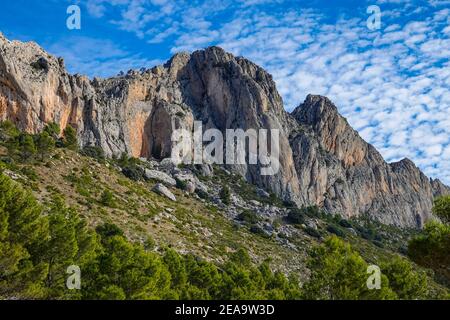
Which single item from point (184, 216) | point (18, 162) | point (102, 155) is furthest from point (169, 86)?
point (18, 162)

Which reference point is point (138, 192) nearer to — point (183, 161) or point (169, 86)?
point (183, 161)

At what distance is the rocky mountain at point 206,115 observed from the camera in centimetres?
10175

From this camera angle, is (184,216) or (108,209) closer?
(108,209)

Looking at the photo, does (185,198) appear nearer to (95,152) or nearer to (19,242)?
(95,152)

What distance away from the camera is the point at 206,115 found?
15125 centimetres

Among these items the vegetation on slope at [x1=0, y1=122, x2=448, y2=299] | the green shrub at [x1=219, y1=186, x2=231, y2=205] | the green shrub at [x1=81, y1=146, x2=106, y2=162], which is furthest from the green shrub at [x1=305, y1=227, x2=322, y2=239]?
the green shrub at [x1=81, y1=146, x2=106, y2=162]

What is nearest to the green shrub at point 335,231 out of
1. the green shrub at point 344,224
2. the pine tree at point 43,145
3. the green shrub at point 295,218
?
the green shrub at point 295,218

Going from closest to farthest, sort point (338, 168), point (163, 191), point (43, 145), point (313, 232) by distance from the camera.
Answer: point (43, 145)
point (163, 191)
point (313, 232)
point (338, 168)

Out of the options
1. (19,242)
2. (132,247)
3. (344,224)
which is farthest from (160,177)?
(19,242)

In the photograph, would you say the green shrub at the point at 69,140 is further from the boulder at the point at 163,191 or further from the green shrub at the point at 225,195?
the green shrub at the point at 225,195

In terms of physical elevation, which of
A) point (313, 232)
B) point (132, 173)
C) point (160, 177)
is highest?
point (160, 177)

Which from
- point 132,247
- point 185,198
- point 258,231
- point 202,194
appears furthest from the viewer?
point 202,194

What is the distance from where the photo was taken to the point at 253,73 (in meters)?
160

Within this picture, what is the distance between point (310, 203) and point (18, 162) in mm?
105528
